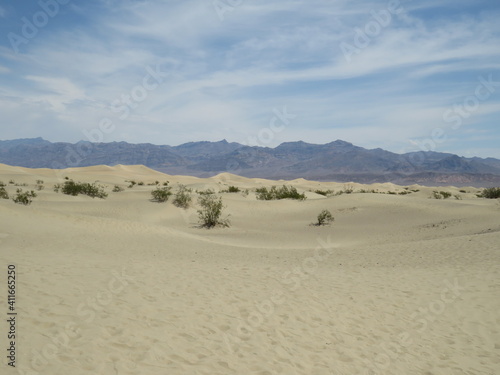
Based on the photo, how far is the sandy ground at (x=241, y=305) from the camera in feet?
16.5

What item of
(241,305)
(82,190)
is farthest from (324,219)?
(82,190)

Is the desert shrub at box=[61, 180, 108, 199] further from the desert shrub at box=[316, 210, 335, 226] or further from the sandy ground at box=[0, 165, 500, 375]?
the desert shrub at box=[316, 210, 335, 226]

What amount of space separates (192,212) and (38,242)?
48.4ft

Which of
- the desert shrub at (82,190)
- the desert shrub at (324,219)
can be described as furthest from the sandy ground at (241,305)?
the desert shrub at (82,190)

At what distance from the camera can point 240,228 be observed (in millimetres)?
22922

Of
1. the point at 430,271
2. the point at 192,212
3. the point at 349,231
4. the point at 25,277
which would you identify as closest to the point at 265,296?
the point at 25,277

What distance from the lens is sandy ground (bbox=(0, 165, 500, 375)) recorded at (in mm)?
5016

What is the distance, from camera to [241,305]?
7.21 meters

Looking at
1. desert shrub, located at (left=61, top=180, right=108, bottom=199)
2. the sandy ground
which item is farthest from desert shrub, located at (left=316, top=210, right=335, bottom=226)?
desert shrub, located at (left=61, top=180, right=108, bottom=199)

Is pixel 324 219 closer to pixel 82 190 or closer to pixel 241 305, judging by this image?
pixel 241 305

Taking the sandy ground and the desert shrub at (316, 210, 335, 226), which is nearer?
the sandy ground

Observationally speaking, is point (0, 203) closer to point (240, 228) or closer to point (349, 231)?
point (240, 228)

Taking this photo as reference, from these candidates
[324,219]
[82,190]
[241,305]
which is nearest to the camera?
[241,305]

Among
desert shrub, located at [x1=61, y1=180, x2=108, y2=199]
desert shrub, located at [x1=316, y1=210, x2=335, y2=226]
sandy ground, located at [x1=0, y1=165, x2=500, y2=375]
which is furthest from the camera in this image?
desert shrub, located at [x1=61, y1=180, x2=108, y2=199]
